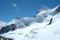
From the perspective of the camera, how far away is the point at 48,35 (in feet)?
332

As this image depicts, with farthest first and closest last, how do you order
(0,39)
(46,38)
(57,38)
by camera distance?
(0,39), (46,38), (57,38)

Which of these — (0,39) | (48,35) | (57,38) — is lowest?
(57,38)

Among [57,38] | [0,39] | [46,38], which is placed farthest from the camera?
[0,39]

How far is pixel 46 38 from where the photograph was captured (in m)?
96.1

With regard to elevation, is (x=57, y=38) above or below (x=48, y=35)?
below

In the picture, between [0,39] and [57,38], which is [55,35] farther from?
[0,39]

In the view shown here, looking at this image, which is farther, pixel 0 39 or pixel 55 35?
pixel 0 39

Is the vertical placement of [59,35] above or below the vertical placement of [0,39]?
below

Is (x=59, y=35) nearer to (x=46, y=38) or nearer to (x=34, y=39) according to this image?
(x=46, y=38)

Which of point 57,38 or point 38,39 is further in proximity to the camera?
point 38,39

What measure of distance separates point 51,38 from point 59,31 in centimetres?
860

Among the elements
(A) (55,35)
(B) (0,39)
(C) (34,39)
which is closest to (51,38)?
(A) (55,35)

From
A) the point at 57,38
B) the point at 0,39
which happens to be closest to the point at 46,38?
the point at 57,38

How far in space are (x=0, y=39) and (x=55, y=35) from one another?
2067 inches
